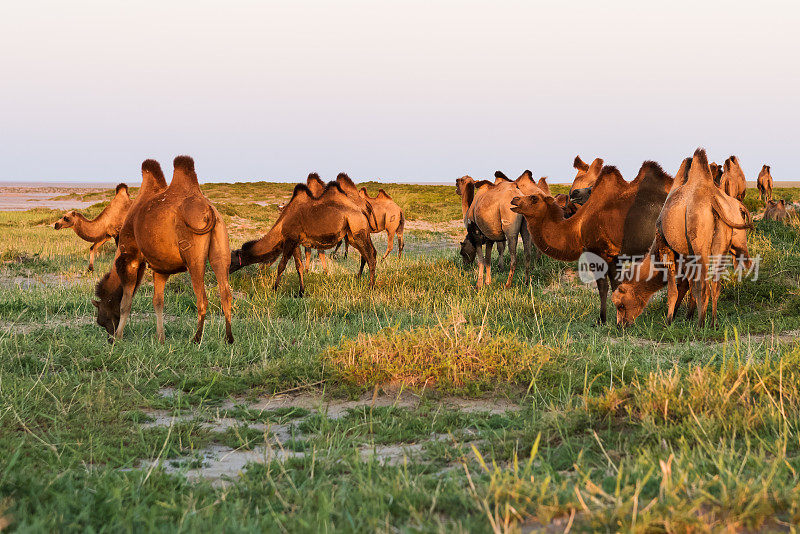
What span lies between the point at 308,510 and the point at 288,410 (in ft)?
6.49

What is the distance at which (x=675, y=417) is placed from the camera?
3971mm

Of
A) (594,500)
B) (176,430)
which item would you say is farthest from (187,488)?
(594,500)

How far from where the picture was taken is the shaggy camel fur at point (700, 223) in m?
6.97

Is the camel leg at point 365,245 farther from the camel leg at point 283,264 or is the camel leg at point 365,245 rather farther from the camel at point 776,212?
the camel at point 776,212

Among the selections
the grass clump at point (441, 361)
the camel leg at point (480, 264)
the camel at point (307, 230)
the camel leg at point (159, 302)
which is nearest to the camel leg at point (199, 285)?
the camel leg at point (159, 302)

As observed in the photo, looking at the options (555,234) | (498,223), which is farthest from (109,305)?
(498,223)

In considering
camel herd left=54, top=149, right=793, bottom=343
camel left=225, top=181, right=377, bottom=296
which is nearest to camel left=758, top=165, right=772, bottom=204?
camel herd left=54, top=149, right=793, bottom=343

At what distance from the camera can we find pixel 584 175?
12.9 metres

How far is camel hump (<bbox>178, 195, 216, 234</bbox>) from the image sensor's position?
650 centimetres

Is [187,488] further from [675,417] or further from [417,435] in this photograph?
[675,417]

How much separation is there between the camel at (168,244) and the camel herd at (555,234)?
0.03 feet

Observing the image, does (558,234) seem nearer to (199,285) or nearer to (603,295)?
(603,295)

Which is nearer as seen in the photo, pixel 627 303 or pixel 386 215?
pixel 627 303

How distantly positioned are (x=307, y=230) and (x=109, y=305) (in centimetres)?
404
